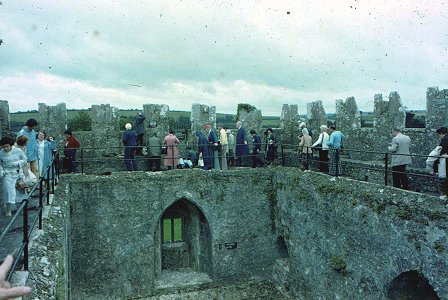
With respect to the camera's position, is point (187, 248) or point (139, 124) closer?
point (139, 124)

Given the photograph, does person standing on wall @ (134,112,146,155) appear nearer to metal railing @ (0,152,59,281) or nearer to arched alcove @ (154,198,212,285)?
arched alcove @ (154,198,212,285)

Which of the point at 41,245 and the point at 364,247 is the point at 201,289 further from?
the point at 41,245

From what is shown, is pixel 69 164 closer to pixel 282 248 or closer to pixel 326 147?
pixel 282 248

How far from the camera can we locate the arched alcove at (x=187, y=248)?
12961mm

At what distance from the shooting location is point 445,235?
6.72 meters

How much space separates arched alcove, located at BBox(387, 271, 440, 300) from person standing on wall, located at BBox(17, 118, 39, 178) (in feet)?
28.1

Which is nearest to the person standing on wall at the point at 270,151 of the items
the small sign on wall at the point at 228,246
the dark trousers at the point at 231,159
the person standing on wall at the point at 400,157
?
the dark trousers at the point at 231,159

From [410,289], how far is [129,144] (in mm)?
8587

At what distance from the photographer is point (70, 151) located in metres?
12.5

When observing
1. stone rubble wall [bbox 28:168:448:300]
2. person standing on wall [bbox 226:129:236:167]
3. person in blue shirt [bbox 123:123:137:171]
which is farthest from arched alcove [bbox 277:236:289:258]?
person in blue shirt [bbox 123:123:137:171]

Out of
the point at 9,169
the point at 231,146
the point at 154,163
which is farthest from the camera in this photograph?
the point at 231,146

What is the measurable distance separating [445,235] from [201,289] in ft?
25.2

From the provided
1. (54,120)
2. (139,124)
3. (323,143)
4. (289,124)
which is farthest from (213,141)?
A: (54,120)

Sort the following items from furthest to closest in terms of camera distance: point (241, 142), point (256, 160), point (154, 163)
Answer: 1. point (256, 160)
2. point (241, 142)
3. point (154, 163)
